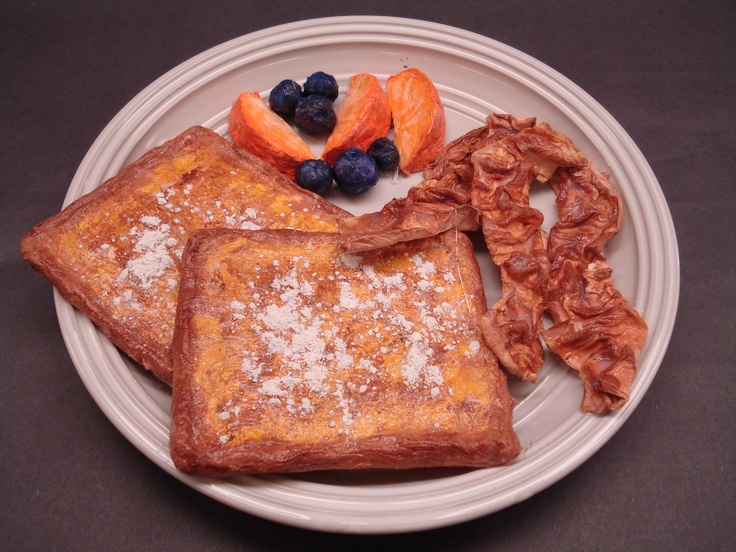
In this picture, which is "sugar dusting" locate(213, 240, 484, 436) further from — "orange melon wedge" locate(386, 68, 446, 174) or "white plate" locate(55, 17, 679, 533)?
"orange melon wedge" locate(386, 68, 446, 174)

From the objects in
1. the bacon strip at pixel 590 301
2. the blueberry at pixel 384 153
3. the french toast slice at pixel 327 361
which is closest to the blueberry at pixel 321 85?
the blueberry at pixel 384 153

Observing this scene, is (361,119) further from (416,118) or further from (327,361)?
(327,361)

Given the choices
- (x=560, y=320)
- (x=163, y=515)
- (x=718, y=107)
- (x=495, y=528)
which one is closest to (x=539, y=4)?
(x=718, y=107)

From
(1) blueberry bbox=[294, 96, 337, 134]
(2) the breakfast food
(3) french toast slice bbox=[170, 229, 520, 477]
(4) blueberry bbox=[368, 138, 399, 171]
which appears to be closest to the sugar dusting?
(3) french toast slice bbox=[170, 229, 520, 477]

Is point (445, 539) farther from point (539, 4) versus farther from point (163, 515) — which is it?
point (539, 4)

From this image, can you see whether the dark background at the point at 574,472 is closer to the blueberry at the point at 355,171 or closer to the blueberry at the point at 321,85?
the blueberry at the point at 321,85

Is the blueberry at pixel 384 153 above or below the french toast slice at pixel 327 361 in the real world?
above
